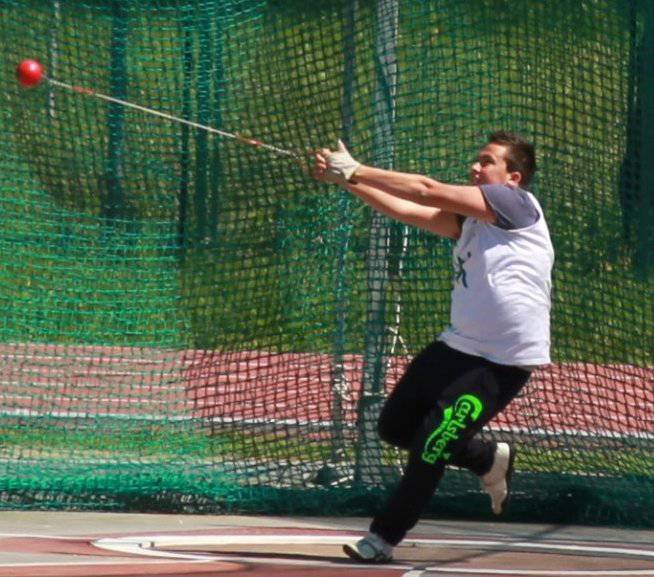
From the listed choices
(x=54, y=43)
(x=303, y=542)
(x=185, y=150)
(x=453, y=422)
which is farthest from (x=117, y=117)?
(x=453, y=422)

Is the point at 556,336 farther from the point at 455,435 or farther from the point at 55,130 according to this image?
the point at 55,130

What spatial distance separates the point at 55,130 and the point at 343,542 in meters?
2.70

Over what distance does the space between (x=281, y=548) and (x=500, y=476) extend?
3.16 ft

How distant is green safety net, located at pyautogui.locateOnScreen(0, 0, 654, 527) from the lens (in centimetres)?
802

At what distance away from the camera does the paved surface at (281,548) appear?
20.4 ft

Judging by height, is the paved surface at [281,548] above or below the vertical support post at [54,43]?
below

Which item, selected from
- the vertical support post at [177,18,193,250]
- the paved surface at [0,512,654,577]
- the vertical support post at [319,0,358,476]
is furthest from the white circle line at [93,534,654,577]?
the vertical support post at [177,18,193,250]

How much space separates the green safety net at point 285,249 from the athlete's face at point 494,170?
1458 mm

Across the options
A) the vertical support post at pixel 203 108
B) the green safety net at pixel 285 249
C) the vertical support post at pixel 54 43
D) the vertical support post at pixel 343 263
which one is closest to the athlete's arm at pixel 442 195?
the green safety net at pixel 285 249

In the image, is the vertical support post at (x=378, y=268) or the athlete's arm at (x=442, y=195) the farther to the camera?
the vertical support post at (x=378, y=268)

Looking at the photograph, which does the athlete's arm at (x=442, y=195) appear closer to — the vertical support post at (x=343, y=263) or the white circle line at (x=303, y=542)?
the white circle line at (x=303, y=542)

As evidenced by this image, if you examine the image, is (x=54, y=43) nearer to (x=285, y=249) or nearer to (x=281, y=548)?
(x=285, y=249)

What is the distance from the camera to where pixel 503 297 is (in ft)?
20.8

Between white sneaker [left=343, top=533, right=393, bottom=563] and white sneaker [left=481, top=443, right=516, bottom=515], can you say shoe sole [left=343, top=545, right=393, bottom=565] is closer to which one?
white sneaker [left=343, top=533, right=393, bottom=563]
